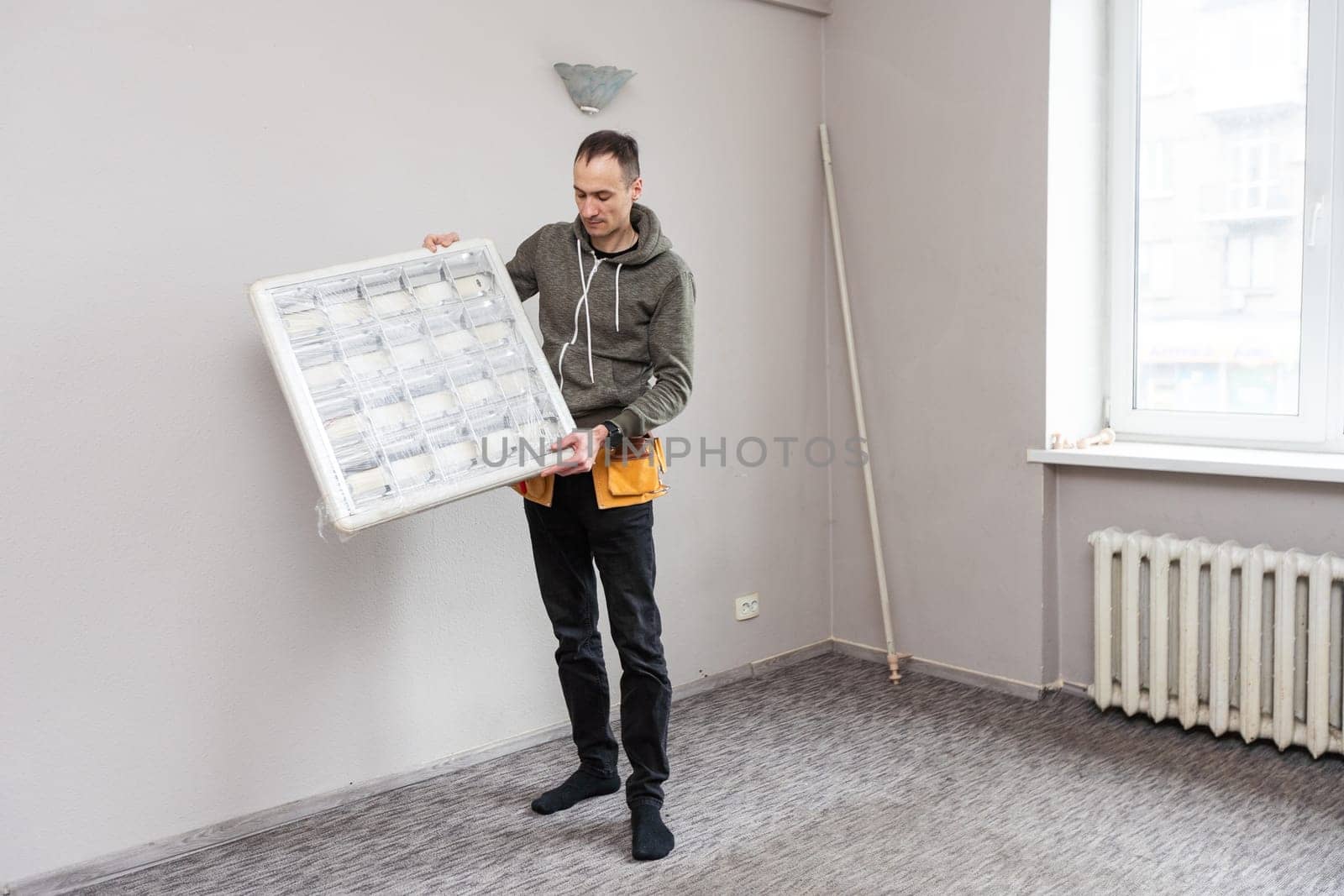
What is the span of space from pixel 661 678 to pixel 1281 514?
160 centimetres

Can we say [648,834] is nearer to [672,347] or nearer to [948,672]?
[672,347]

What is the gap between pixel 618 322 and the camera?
222 centimetres

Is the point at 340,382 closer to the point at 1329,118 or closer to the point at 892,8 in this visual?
the point at 892,8

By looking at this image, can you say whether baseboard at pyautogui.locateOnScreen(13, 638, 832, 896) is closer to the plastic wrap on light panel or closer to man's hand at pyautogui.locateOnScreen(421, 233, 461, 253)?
the plastic wrap on light panel

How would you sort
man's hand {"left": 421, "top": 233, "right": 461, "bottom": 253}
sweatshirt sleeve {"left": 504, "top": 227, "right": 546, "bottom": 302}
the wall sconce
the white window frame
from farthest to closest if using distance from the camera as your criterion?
1. the wall sconce
2. the white window frame
3. sweatshirt sleeve {"left": 504, "top": 227, "right": 546, "bottom": 302}
4. man's hand {"left": 421, "top": 233, "right": 461, "bottom": 253}

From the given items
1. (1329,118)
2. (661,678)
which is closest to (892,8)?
(1329,118)

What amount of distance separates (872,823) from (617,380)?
1.09 m

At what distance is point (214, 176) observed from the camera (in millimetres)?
2246

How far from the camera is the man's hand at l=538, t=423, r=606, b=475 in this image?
6.83 ft

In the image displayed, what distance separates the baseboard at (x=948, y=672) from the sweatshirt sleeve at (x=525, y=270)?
1.78 metres

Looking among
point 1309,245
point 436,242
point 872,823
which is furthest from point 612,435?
point 1309,245

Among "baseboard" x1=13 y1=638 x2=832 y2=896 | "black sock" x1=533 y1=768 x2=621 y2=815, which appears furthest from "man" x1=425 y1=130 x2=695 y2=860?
"baseboard" x1=13 y1=638 x2=832 y2=896

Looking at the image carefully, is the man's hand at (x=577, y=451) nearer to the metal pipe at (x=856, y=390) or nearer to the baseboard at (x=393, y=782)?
the baseboard at (x=393, y=782)

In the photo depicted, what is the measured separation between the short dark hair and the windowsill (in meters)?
1.50
